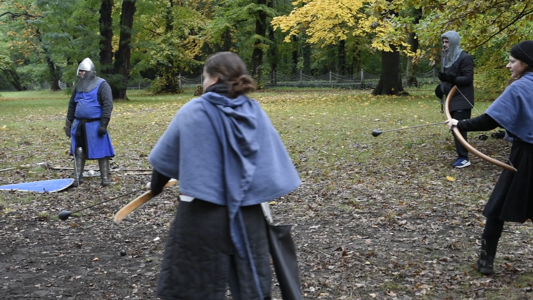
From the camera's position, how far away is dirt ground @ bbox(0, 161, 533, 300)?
4660 millimetres

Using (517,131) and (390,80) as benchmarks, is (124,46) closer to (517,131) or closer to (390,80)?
(390,80)

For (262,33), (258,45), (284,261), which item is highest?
(262,33)

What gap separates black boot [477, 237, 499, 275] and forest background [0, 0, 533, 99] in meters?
5.94

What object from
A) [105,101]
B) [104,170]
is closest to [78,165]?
[104,170]

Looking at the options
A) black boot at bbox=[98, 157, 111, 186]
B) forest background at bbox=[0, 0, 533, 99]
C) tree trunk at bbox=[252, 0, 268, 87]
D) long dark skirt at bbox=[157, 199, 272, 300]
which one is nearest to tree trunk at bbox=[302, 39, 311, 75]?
forest background at bbox=[0, 0, 533, 99]

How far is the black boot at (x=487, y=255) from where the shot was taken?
468 cm

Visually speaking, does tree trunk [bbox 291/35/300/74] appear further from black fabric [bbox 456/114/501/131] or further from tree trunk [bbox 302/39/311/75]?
black fabric [bbox 456/114/501/131]

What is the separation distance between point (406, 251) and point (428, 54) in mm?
6795

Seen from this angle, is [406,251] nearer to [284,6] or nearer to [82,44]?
[82,44]

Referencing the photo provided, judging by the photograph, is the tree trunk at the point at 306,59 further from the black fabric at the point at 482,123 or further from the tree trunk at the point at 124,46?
the black fabric at the point at 482,123

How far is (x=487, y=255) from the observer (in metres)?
4.70

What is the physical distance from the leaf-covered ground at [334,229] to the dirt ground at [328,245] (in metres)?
0.01

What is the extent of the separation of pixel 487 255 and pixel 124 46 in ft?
85.9

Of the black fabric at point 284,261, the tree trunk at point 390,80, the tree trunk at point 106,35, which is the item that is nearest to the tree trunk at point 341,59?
the tree trunk at point 390,80
